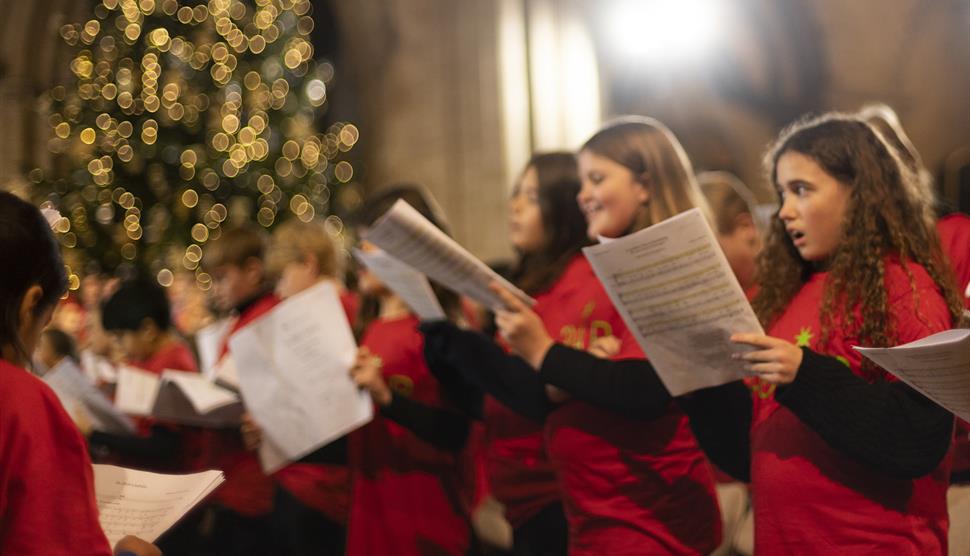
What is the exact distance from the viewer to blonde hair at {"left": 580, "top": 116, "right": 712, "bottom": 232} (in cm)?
253

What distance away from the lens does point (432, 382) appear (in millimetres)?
3291

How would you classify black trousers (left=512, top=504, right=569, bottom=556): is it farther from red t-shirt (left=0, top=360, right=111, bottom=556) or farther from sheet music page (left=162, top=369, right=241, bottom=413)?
red t-shirt (left=0, top=360, right=111, bottom=556)

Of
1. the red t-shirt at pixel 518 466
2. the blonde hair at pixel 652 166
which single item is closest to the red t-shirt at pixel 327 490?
the red t-shirt at pixel 518 466

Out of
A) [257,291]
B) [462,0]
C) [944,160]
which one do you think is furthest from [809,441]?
[462,0]

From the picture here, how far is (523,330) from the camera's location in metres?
2.44

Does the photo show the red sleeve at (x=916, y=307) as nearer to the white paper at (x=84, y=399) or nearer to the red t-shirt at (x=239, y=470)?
the red t-shirt at (x=239, y=470)

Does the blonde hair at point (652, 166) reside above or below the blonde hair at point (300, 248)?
above

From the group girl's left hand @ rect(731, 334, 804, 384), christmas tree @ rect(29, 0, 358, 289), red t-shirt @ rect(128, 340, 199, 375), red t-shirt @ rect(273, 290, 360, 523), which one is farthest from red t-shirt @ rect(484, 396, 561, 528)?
christmas tree @ rect(29, 0, 358, 289)

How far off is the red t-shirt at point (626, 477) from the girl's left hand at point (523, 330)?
0.18 m

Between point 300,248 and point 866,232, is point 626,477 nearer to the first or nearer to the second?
point 866,232

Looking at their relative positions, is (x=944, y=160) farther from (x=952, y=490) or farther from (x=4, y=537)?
(x=4, y=537)

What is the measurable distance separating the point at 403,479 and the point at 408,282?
62 cm

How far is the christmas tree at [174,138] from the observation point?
9.18m

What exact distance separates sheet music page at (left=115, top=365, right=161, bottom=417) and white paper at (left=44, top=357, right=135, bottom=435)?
2.3 inches
